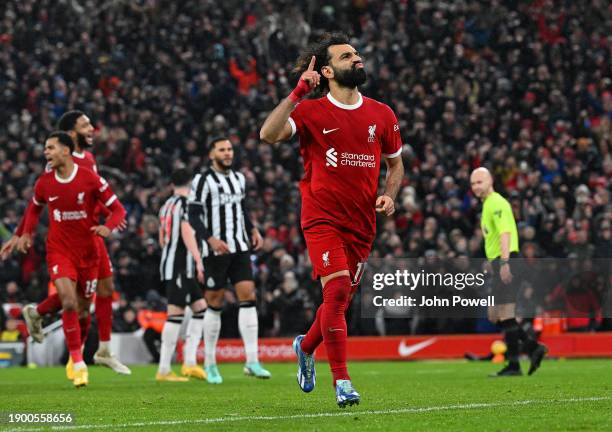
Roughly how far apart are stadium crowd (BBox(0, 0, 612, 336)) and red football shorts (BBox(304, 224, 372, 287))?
1201 centimetres

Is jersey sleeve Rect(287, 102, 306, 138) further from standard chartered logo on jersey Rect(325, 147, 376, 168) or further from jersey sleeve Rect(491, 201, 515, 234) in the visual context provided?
jersey sleeve Rect(491, 201, 515, 234)

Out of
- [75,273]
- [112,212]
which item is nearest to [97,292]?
[75,273]

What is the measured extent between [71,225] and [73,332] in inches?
42.8

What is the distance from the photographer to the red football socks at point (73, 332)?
11719 mm

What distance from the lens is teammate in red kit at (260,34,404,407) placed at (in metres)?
8.03

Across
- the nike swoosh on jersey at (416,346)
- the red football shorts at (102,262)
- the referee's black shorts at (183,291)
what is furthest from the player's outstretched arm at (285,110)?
the nike swoosh on jersey at (416,346)

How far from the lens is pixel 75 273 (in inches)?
468

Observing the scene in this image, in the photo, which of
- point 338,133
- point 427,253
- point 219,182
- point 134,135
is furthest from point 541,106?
point 338,133

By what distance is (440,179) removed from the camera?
79.8 feet

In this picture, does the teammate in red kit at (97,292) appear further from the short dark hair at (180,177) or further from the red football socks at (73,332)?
the short dark hair at (180,177)

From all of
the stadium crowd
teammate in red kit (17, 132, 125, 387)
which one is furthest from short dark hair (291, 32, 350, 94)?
the stadium crowd

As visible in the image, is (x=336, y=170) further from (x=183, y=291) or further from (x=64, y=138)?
(x=183, y=291)

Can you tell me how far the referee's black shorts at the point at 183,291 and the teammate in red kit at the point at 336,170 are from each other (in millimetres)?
5249

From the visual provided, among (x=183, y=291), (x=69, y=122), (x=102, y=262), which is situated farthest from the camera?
(x=183, y=291)
